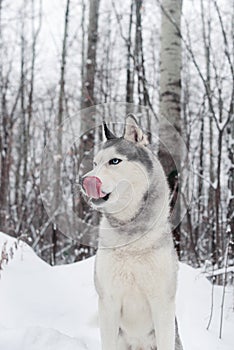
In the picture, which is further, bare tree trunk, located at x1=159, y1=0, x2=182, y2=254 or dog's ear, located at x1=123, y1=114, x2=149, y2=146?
bare tree trunk, located at x1=159, y1=0, x2=182, y2=254

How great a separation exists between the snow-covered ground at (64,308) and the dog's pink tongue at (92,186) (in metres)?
1.25

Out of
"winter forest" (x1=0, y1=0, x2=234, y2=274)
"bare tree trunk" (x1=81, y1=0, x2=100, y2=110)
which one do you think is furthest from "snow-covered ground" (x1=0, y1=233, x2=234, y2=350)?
"bare tree trunk" (x1=81, y1=0, x2=100, y2=110)

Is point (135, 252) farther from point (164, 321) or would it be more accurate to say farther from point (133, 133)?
point (133, 133)

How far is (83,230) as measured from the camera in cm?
220

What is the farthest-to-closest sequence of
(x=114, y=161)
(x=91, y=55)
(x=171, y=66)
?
(x=91, y=55)
(x=171, y=66)
(x=114, y=161)

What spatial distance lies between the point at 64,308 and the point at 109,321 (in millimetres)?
1465

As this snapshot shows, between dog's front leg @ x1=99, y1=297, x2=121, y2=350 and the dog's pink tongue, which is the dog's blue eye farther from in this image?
dog's front leg @ x1=99, y1=297, x2=121, y2=350

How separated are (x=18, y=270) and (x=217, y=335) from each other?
67.8 inches

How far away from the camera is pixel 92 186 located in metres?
1.67

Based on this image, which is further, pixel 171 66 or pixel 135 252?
pixel 171 66

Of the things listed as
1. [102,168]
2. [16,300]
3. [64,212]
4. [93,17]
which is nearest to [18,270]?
[16,300]

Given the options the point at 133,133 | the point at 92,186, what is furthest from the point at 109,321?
the point at 133,133

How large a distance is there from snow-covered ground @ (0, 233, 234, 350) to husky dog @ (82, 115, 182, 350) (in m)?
0.74

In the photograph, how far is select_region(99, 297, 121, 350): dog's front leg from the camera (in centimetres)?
192
